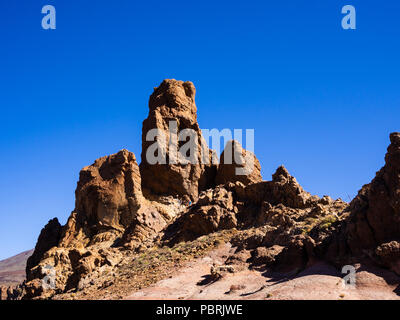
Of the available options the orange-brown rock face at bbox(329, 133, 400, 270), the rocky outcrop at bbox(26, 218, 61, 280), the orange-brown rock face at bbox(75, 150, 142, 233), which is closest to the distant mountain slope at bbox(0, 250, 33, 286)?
the rocky outcrop at bbox(26, 218, 61, 280)

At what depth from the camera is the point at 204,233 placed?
40.9 metres

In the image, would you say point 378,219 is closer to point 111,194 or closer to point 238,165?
point 238,165

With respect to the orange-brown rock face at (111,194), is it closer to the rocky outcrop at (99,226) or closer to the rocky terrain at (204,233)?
the rocky outcrop at (99,226)

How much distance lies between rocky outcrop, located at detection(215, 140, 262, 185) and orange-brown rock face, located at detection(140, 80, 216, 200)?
3081 millimetres

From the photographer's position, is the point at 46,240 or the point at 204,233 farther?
the point at 46,240

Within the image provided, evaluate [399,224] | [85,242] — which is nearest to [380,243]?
[399,224]

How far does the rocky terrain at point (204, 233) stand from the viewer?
87.9 feet

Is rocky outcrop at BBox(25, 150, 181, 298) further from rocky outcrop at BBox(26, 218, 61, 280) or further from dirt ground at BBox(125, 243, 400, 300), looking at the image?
dirt ground at BBox(125, 243, 400, 300)

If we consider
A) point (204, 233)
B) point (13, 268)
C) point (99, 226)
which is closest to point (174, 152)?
point (99, 226)

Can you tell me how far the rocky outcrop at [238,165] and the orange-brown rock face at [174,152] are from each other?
3.08 meters

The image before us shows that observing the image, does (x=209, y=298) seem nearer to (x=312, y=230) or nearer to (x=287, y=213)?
(x=312, y=230)

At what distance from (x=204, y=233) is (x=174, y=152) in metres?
14.4

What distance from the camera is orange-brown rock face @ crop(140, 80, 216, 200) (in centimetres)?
5228

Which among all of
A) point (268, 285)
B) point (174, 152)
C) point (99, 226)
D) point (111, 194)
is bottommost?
point (268, 285)
